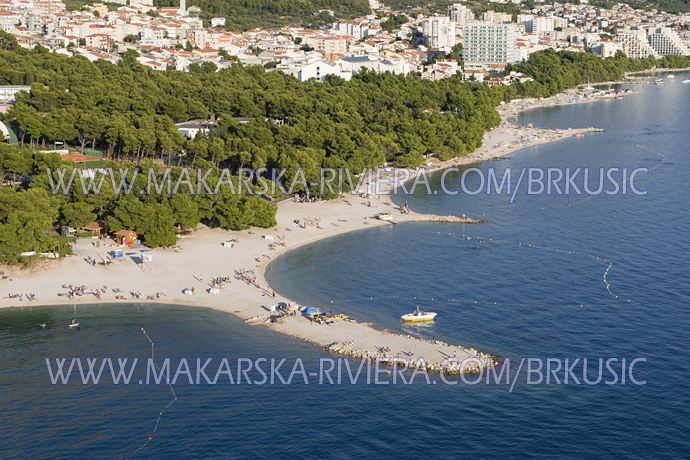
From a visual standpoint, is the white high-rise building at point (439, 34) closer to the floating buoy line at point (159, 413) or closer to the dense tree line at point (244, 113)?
the dense tree line at point (244, 113)

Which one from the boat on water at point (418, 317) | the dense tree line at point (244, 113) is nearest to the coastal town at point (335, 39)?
the dense tree line at point (244, 113)

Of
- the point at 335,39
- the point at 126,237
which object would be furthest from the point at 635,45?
the point at 126,237

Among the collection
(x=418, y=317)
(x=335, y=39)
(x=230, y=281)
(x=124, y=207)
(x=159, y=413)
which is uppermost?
(x=335, y=39)

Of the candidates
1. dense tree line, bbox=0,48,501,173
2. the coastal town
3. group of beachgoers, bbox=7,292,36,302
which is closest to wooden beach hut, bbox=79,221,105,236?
group of beachgoers, bbox=7,292,36,302

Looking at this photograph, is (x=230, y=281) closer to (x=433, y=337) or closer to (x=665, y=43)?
(x=433, y=337)

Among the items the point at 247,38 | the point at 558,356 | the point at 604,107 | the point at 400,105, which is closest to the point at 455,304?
the point at 558,356

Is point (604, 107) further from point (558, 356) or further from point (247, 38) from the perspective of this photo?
point (558, 356)
